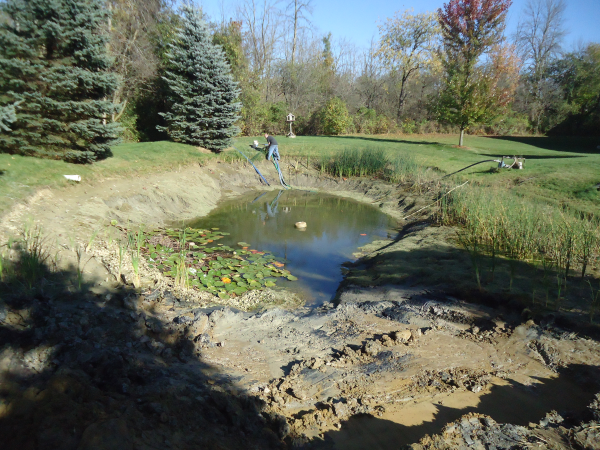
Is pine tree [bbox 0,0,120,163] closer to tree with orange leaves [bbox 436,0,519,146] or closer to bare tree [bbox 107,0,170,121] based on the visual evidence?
bare tree [bbox 107,0,170,121]

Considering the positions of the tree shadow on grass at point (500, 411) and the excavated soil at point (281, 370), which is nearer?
the excavated soil at point (281, 370)

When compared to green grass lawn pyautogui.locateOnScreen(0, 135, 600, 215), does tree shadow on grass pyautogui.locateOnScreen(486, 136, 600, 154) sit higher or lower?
higher

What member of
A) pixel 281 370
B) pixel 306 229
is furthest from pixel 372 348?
pixel 306 229

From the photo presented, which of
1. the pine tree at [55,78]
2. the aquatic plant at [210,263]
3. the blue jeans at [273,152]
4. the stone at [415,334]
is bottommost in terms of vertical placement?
the aquatic plant at [210,263]

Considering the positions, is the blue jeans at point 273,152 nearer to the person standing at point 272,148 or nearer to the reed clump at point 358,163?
the person standing at point 272,148

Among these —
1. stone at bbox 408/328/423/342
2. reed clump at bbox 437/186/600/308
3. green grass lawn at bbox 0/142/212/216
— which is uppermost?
green grass lawn at bbox 0/142/212/216

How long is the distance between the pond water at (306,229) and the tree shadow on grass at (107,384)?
9.74 feet

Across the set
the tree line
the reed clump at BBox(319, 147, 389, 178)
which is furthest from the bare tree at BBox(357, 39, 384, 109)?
the reed clump at BBox(319, 147, 389, 178)

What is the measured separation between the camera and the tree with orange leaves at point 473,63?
16484 millimetres

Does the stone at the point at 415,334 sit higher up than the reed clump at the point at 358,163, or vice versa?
the reed clump at the point at 358,163

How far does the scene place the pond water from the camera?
705 cm

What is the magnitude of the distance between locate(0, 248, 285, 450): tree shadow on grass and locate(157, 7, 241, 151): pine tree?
11911 mm

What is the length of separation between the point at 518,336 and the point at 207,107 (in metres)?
13.8

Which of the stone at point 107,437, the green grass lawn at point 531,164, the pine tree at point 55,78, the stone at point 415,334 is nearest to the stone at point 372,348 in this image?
the stone at point 415,334
